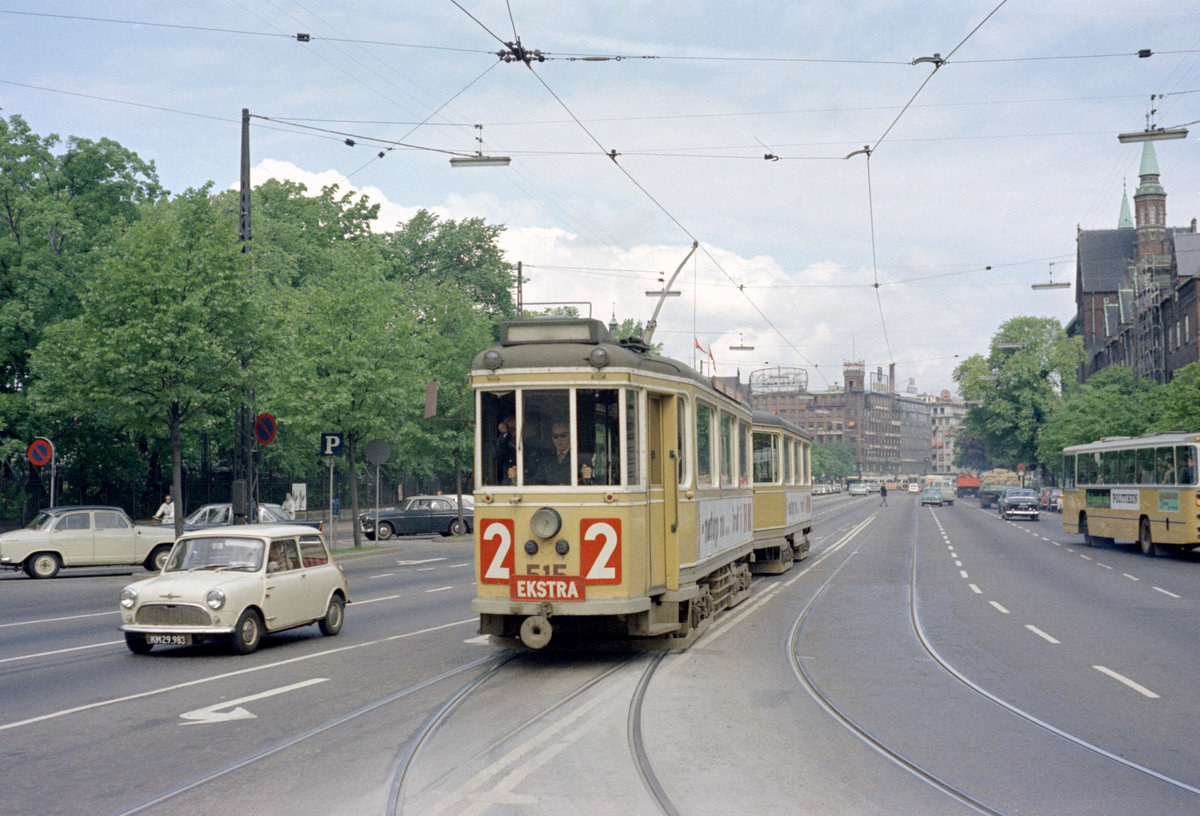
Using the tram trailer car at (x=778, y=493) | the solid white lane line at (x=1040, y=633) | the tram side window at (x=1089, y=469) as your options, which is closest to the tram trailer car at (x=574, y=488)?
the solid white lane line at (x=1040, y=633)

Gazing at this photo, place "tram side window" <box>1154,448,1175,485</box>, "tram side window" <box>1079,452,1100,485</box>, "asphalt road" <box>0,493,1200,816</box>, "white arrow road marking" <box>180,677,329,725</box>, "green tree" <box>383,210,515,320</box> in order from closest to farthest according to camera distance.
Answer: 1. "asphalt road" <box>0,493,1200,816</box>
2. "white arrow road marking" <box>180,677,329,725</box>
3. "tram side window" <box>1154,448,1175,485</box>
4. "tram side window" <box>1079,452,1100,485</box>
5. "green tree" <box>383,210,515,320</box>

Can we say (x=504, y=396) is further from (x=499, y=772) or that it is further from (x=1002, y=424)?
(x=1002, y=424)

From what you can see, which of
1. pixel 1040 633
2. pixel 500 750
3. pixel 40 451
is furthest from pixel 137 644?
pixel 40 451

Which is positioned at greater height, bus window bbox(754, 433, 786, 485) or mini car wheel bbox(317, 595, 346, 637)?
bus window bbox(754, 433, 786, 485)

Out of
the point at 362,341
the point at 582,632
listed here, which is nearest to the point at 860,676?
the point at 582,632

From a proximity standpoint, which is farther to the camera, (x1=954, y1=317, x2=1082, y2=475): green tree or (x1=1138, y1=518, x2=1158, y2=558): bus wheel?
(x1=954, y1=317, x2=1082, y2=475): green tree

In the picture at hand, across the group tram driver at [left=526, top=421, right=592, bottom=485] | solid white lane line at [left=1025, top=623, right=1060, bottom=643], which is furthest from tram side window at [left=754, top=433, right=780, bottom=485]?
tram driver at [left=526, top=421, right=592, bottom=485]

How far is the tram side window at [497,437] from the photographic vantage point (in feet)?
37.9

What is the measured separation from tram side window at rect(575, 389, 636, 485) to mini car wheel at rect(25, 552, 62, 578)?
18776 millimetres

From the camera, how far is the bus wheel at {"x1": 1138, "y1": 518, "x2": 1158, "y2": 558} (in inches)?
1214

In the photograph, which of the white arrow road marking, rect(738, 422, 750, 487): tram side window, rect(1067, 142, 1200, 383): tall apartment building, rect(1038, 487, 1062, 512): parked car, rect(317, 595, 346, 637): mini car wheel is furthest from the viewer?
rect(1038, 487, 1062, 512): parked car

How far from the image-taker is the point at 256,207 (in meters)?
52.7

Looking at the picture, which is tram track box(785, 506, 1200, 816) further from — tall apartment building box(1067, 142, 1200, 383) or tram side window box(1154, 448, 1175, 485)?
tall apartment building box(1067, 142, 1200, 383)

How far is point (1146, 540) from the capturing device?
102ft
